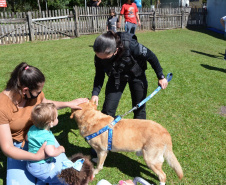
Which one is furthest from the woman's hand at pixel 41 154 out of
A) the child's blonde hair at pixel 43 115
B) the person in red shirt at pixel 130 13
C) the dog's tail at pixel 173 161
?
the person in red shirt at pixel 130 13

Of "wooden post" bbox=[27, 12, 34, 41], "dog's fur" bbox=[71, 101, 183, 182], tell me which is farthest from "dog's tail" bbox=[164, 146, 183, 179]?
"wooden post" bbox=[27, 12, 34, 41]

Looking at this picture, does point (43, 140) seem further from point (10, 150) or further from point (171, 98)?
point (171, 98)

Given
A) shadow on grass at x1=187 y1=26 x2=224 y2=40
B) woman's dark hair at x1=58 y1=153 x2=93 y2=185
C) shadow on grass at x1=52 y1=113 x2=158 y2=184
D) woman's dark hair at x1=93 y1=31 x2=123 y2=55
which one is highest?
shadow on grass at x1=187 y1=26 x2=224 y2=40

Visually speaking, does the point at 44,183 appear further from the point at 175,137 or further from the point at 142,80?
the point at 175,137

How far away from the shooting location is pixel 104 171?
3311mm

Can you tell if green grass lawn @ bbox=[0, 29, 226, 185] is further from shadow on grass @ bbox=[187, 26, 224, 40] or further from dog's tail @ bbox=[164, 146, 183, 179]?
shadow on grass @ bbox=[187, 26, 224, 40]

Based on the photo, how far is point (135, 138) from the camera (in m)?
2.86

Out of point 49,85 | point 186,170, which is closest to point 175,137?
point 186,170

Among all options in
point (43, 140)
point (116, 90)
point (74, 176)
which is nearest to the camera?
point (74, 176)

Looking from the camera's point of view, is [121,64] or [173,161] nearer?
[173,161]

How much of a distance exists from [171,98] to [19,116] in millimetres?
4239

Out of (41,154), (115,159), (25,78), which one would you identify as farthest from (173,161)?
(25,78)

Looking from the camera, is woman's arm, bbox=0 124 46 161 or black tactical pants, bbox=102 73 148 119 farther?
black tactical pants, bbox=102 73 148 119

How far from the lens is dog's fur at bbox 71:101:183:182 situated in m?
2.78
